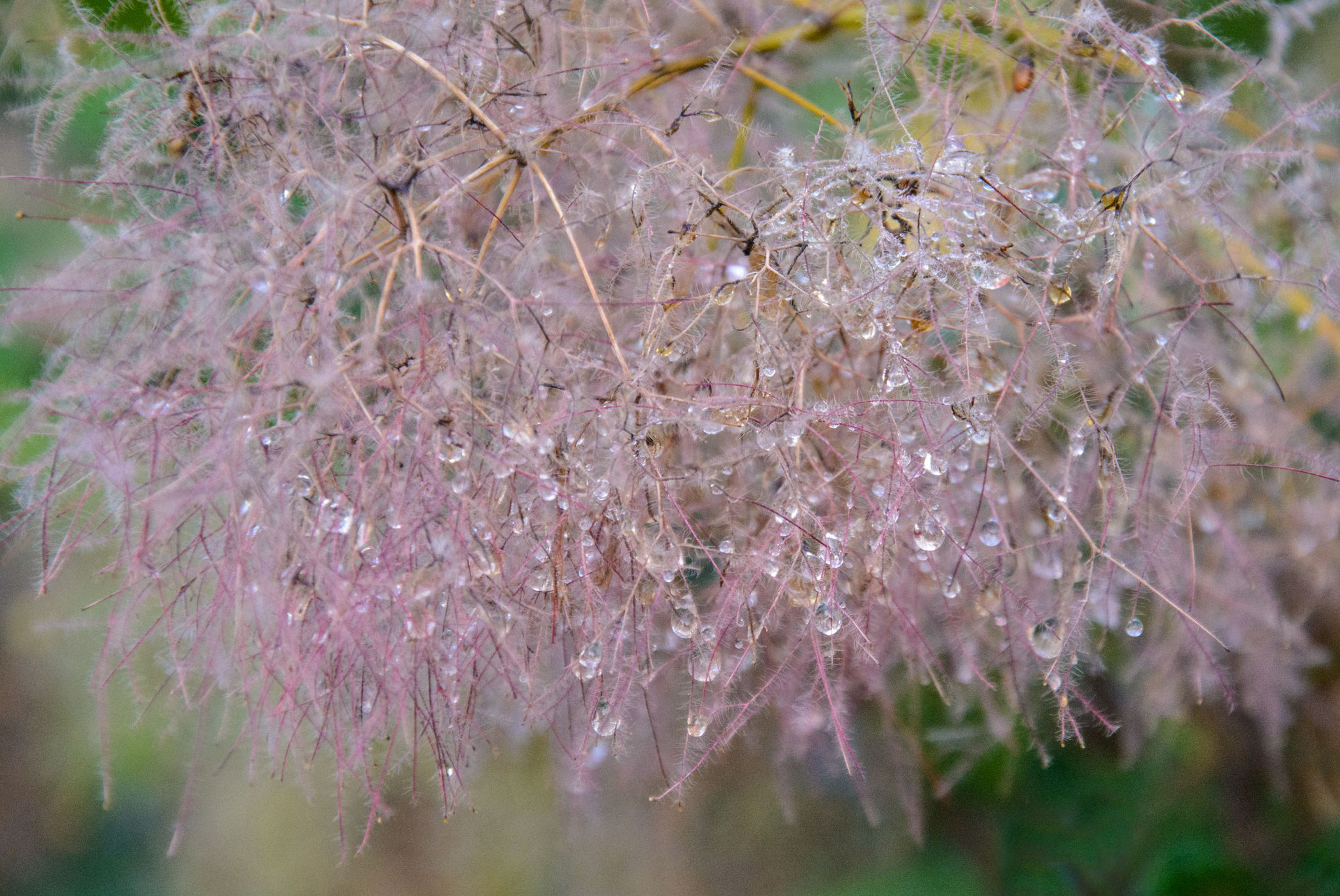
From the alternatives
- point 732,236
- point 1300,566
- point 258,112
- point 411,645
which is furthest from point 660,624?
point 1300,566

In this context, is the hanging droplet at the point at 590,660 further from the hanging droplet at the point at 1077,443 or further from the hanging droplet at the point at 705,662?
the hanging droplet at the point at 1077,443

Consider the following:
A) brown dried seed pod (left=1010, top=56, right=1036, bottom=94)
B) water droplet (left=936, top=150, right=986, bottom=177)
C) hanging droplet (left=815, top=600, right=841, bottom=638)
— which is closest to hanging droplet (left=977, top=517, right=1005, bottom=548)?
hanging droplet (left=815, top=600, right=841, bottom=638)

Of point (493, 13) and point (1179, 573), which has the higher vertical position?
point (493, 13)

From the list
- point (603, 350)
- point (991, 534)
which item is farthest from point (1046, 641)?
point (603, 350)

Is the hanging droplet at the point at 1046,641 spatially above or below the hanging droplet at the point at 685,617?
below

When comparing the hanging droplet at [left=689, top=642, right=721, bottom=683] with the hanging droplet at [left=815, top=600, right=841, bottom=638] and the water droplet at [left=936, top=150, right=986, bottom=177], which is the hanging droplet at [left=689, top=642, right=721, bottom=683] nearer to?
the hanging droplet at [left=815, top=600, right=841, bottom=638]

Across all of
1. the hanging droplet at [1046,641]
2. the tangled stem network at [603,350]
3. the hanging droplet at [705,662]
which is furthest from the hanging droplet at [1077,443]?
the hanging droplet at [705,662]

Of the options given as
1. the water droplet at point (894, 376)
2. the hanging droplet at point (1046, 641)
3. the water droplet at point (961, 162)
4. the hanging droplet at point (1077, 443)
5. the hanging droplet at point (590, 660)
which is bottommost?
the hanging droplet at point (1046, 641)

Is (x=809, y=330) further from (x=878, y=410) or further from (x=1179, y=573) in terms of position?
(x=1179, y=573)
